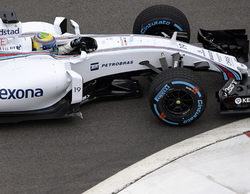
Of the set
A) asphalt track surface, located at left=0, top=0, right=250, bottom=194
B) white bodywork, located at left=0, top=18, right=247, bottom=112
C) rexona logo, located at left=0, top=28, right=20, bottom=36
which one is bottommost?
asphalt track surface, located at left=0, top=0, right=250, bottom=194

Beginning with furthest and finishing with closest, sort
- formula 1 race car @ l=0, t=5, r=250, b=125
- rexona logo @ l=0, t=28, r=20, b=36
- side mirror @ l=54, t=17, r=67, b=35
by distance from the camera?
side mirror @ l=54, t=17, r=67, b=35 < rexona logo @ l=0, t=28, r=20, b=36 < formula 1 race car @ l=0, t=5, r=250, b=125

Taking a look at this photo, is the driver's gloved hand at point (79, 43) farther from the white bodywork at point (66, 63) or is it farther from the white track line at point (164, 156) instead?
the white track line at point (164, 156)

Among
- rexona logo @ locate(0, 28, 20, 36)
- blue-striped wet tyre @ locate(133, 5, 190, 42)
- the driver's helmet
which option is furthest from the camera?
blue-striped wet tyre @ locate(133, 5, 190, 42)

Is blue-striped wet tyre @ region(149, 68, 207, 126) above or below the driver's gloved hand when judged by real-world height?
below

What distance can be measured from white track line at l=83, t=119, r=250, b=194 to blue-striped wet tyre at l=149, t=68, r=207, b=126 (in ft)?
1.14

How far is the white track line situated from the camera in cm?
596

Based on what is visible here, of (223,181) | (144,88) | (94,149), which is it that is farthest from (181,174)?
(144,88)

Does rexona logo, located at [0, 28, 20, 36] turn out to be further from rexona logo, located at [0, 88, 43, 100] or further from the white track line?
the white track line

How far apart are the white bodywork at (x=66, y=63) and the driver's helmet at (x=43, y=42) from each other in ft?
0.28

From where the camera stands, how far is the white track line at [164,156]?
5965 mm

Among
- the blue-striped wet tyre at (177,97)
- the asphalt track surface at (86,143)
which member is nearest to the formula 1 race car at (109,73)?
the blue-striped wet tyre at (177,97)

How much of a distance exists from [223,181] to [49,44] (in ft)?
9.96

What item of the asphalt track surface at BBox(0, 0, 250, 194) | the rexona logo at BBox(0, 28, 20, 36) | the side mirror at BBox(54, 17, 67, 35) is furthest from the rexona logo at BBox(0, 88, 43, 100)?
the side mirror at BBox(54, 17, 67, 35)

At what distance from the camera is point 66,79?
6949 mm
